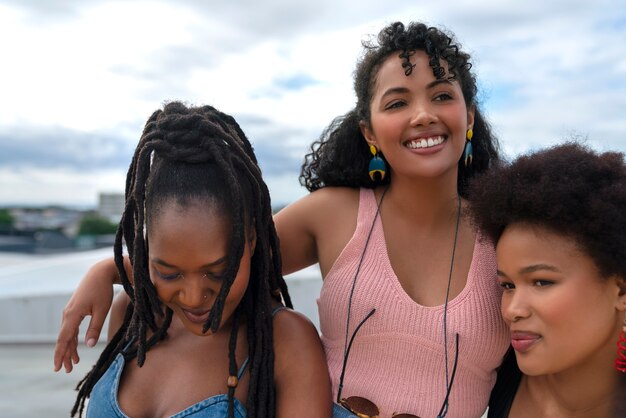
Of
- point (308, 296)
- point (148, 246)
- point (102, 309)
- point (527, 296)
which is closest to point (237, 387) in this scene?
point (148, 246)

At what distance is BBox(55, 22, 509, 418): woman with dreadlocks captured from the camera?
2.21 meters

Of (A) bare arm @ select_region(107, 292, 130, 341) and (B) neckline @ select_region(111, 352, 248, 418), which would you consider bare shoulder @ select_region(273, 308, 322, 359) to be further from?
(A) bare arm @ select_region(107, 292, 130, 341)

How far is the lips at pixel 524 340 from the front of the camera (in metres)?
1.94

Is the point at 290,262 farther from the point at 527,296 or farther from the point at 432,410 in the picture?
the point at 527,296

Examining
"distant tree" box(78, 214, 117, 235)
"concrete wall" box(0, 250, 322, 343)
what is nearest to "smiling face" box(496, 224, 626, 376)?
"concrete wall" box(0, 250, 322, 343)

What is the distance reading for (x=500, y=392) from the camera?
2230 mm

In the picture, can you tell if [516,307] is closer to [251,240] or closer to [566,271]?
[566,271]

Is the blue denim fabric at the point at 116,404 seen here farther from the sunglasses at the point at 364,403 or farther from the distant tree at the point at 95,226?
the distant tree at the point at 95,226

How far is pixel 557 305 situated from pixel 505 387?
492 mm

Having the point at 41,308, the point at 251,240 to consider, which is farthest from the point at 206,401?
the point at 41,308

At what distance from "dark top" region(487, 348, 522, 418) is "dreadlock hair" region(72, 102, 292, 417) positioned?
79cm

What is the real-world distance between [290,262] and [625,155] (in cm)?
123

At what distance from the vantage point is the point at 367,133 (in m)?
2.57

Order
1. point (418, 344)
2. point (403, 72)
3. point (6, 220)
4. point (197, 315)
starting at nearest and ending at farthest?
point (197, 315), point (418, 344), point (403, 72), point (6, 220)
